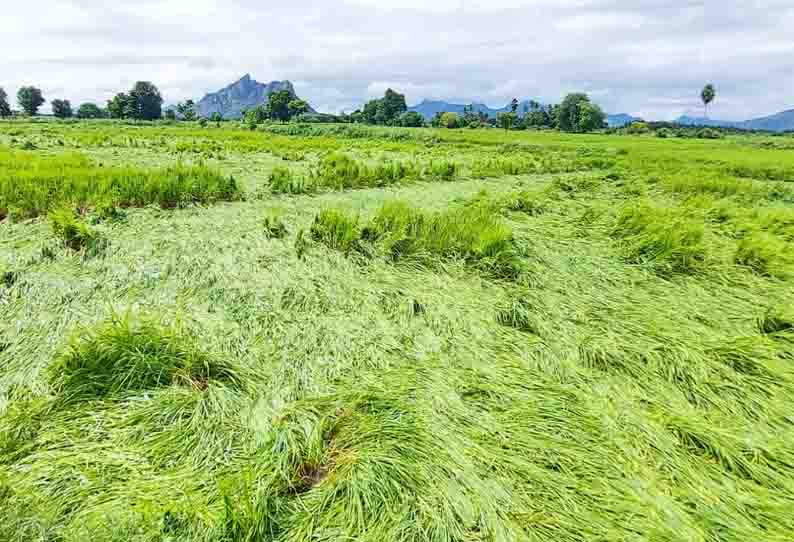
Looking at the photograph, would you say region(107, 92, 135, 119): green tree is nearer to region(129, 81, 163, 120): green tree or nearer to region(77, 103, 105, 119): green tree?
region(129, 81, 163, 120): green tree

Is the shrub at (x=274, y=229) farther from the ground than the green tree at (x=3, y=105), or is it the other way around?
the green tree at (x=3, y=105)

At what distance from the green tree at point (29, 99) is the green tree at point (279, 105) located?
4950 cm

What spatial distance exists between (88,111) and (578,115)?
112288 mm

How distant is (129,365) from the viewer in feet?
7.92

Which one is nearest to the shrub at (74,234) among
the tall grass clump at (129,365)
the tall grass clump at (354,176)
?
the tall grass clump at (129,365)

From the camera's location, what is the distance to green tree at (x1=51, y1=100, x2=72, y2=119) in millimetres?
81562

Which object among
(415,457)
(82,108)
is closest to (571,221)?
(415,457)

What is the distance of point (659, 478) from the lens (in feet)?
6.41

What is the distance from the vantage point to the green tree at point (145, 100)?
267 ft

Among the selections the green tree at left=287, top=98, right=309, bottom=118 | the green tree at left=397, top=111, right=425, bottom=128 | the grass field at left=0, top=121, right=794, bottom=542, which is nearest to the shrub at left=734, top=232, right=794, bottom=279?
the grass field at left=0, top=121, right=794, bottom=542

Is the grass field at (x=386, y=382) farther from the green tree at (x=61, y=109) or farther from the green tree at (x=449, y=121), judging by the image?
the green tree at (x=61, y=109)

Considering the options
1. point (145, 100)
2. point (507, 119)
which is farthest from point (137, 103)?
point (507, 119)

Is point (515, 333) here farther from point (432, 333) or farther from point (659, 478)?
point (659, 478)

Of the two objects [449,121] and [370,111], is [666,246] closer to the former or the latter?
[449,121]
